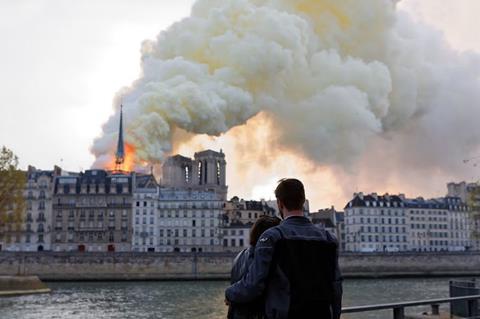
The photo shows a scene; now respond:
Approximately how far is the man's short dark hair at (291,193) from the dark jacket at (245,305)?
474mm

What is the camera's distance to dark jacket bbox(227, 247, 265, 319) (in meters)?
5.04

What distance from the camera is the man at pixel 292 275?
4.81 metres

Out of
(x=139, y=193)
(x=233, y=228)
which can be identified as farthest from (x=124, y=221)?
(x=233, y=228)

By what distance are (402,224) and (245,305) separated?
4970 inches

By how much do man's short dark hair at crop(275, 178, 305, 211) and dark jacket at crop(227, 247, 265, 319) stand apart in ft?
1.56

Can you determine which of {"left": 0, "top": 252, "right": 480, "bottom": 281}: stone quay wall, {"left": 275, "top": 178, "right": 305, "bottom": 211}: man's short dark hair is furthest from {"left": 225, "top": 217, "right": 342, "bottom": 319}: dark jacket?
{"left": 0, "top": 252, "right": 480, "bottom": 281}: stone quay wall

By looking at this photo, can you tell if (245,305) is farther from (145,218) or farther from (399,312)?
(145,218)

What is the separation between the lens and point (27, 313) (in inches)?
1526

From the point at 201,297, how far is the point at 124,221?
181 feet

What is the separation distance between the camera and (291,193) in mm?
5176

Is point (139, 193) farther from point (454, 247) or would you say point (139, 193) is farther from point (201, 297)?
point (454, 247)

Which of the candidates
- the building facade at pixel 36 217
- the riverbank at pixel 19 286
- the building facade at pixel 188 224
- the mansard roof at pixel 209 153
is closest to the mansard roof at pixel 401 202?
the building facade at pixel 188 224

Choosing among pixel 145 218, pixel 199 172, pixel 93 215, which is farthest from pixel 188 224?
pixel 199 172

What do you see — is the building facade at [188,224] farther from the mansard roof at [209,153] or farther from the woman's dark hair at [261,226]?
the woman's dark hair at [261,226]
